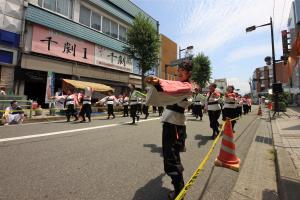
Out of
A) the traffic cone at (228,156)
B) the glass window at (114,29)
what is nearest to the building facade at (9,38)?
the glass window at (114,29)

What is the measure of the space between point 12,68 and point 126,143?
13.2 m

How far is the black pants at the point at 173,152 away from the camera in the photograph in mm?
2648

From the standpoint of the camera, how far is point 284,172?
3.67m

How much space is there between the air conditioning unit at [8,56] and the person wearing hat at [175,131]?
1548 cm

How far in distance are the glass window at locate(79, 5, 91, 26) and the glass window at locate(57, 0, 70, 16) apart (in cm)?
160

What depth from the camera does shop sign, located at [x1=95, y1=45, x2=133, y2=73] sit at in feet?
72.5

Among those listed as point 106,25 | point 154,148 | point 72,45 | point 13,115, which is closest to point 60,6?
point 72,45

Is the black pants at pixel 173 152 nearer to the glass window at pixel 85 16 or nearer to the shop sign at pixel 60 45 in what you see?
the shop sign at pixel 60 45

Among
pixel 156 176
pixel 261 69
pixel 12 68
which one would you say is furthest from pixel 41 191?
pixel 261 69

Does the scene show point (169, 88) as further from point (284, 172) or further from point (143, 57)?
point (143, 57)

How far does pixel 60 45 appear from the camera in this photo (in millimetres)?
18078

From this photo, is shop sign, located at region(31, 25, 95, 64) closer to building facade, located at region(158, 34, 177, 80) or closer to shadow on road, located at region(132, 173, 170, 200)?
shadow on road, located at region(132, 173, 170, 200)

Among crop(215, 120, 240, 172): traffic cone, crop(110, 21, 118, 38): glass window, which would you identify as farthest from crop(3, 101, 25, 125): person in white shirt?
crop(110, 21, 118, 38): glass window

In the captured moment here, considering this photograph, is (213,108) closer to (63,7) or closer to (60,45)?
(60,45)
